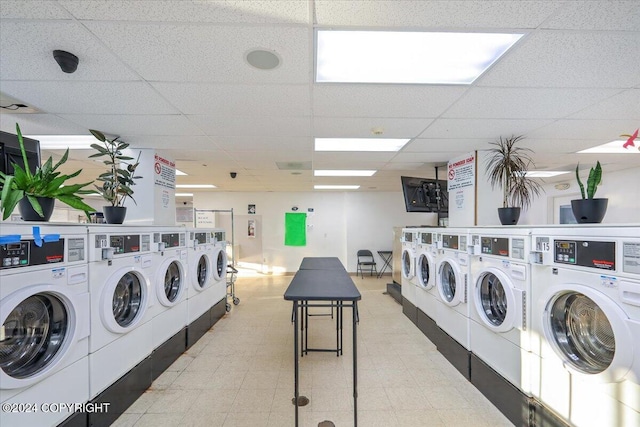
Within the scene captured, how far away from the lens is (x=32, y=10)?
1.27 meters

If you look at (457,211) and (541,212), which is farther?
(541,212)

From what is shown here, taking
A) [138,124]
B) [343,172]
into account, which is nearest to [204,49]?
[138,124]

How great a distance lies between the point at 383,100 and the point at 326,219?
226 inches

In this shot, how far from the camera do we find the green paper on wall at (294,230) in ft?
25.5

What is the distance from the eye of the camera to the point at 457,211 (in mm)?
3936

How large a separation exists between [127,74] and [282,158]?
2.38 m

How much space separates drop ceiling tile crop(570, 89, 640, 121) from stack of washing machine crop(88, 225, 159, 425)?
392 centimetres

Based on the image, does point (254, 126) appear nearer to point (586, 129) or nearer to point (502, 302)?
point (502, 302)

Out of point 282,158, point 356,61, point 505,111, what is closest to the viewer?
point 356,61

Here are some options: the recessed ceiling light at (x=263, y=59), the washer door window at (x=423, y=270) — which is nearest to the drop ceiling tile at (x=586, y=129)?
the washer door window at (x=423, y=270)

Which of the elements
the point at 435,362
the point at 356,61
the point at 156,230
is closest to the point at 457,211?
the point at 435,362

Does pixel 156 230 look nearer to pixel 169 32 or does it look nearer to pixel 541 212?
pixel 169 32

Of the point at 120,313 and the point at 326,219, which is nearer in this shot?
the point at 120,313

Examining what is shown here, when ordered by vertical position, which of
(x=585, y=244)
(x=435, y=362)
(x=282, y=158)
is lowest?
(x=435, y=362)
